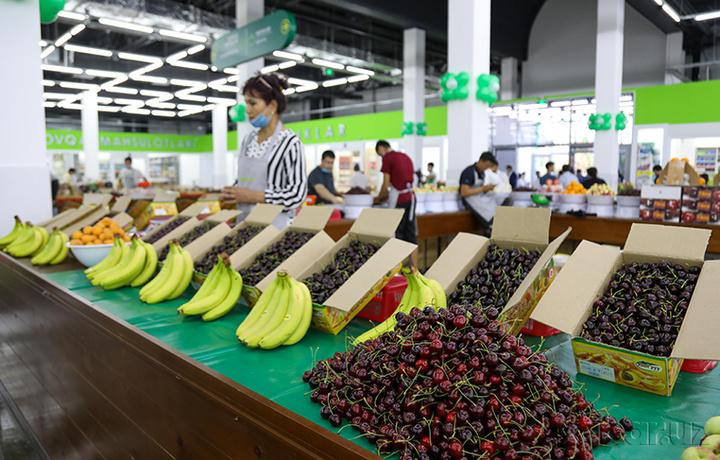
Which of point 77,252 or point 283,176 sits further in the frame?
point 283,176

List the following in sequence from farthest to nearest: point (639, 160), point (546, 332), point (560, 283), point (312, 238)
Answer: point (639, 160) < point (312, 238) < point (546, 332) < point (560, 283)

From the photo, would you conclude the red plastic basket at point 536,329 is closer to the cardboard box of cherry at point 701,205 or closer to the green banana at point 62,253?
the green banana at point 62,253

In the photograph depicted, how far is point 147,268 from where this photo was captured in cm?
240

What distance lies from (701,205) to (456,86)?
3.47 metres

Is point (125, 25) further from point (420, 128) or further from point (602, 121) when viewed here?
point (602, 121)

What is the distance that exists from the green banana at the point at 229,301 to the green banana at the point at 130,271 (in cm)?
67

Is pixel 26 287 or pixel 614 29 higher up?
pixel 614 29

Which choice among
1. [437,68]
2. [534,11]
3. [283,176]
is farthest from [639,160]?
[283,176]

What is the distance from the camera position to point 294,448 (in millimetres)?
910

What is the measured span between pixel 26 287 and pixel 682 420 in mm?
2718

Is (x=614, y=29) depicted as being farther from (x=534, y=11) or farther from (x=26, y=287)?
(x=26, y=287)

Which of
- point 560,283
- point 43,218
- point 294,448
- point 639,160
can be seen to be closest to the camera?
point 294,448

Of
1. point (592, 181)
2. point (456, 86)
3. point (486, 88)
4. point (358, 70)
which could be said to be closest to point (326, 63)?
point (358, 70)

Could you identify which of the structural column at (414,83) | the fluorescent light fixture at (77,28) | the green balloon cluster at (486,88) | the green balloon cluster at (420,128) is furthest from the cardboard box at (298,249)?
the green balloon cluster at (420,128)
